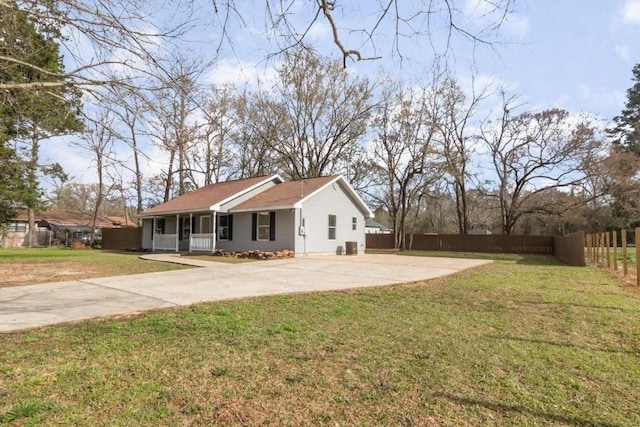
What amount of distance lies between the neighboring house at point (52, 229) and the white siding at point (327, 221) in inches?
1009

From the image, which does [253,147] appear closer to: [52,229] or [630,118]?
[52,229]

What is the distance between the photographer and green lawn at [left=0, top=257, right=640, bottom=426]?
263 centimetres

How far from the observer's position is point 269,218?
61.8 ft

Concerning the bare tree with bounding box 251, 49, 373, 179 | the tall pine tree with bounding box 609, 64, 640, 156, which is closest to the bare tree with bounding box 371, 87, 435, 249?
the bare tree with bounding box 251, 49, 373, 179

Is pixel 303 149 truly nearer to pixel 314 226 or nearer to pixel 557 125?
pixel 314 226

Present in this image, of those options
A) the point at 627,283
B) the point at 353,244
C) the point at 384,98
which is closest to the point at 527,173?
the point at 384,98

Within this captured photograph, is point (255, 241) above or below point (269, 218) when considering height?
below

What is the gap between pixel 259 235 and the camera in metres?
19.1

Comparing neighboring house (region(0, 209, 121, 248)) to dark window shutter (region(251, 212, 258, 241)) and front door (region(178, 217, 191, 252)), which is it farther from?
dark window shutter (region(251, 212, 258, 241))

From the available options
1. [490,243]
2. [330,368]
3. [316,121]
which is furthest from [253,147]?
[330,368]

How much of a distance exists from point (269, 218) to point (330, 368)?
1562 centimetres

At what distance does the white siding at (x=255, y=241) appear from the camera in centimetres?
1803

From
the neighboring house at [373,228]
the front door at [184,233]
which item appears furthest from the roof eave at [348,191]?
the neighboring house at [373,228]

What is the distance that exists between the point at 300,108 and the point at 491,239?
16.4 meters
